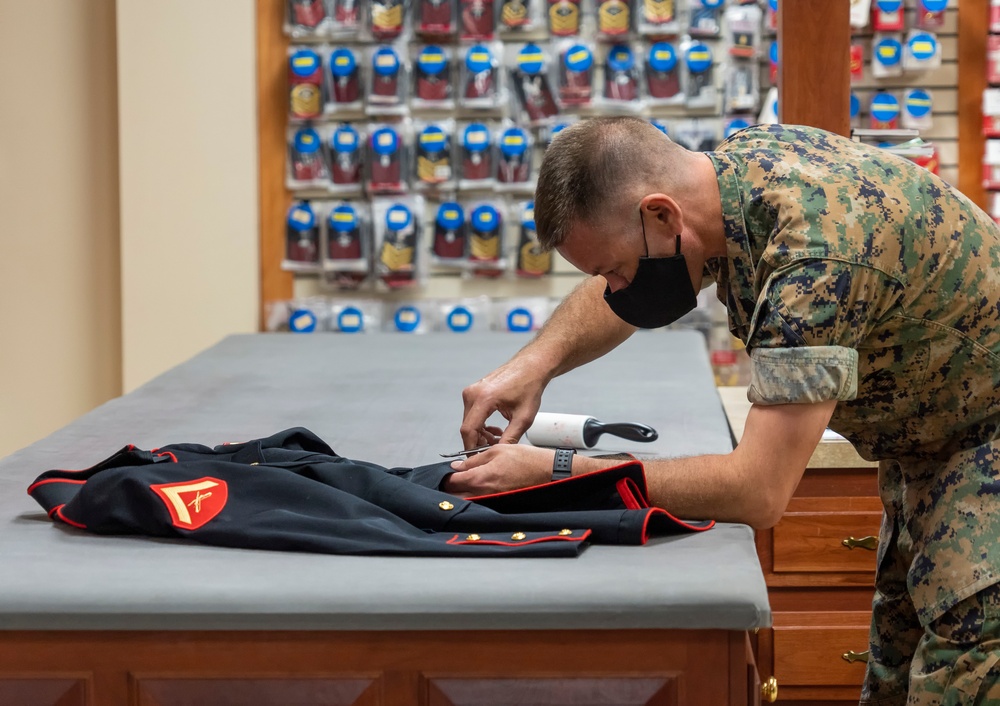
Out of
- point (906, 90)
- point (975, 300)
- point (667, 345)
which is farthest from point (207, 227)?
point (975, 300)

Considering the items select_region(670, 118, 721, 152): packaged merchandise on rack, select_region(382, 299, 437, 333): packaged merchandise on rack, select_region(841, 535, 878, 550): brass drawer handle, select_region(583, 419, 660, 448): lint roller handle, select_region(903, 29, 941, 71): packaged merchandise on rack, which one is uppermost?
select_region(903, 29, 941, 71): packaged merchandise on rack

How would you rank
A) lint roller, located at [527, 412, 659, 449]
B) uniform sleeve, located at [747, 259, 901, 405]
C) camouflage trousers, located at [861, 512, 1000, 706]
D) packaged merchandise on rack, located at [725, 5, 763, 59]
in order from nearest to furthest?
uniform sleeve, located at [747, 259, 901, 405] → camouflage trousers, located at [861, 512, 1000, 706] → lint roller, located at [527, 412, 659, 449] → packaged merchandise on rack, located at [725, 5, 763, 59]

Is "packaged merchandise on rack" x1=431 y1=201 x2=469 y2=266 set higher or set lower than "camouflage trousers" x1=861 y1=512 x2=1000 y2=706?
higher

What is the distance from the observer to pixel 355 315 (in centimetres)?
464

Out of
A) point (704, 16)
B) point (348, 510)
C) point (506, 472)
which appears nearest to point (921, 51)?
point (704, 16)

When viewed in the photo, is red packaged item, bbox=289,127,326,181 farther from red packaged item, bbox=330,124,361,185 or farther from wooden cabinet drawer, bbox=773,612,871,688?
wooden cabinet drawer, bbox=773,612,871,688

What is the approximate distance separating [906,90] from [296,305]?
102 inches

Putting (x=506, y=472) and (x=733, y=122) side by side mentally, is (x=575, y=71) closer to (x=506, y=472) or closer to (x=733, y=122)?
(x=733, y=122)

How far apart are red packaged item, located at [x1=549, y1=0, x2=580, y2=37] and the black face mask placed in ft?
9.69

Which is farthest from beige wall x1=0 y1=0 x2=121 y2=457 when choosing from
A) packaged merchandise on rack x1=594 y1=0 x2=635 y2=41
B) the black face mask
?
the black face mask

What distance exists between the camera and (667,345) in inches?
149

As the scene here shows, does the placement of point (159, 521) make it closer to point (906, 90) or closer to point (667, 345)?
point (667, 345)

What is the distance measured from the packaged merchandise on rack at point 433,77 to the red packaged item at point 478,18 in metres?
0.14

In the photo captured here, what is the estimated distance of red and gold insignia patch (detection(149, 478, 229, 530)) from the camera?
1.54 metres
